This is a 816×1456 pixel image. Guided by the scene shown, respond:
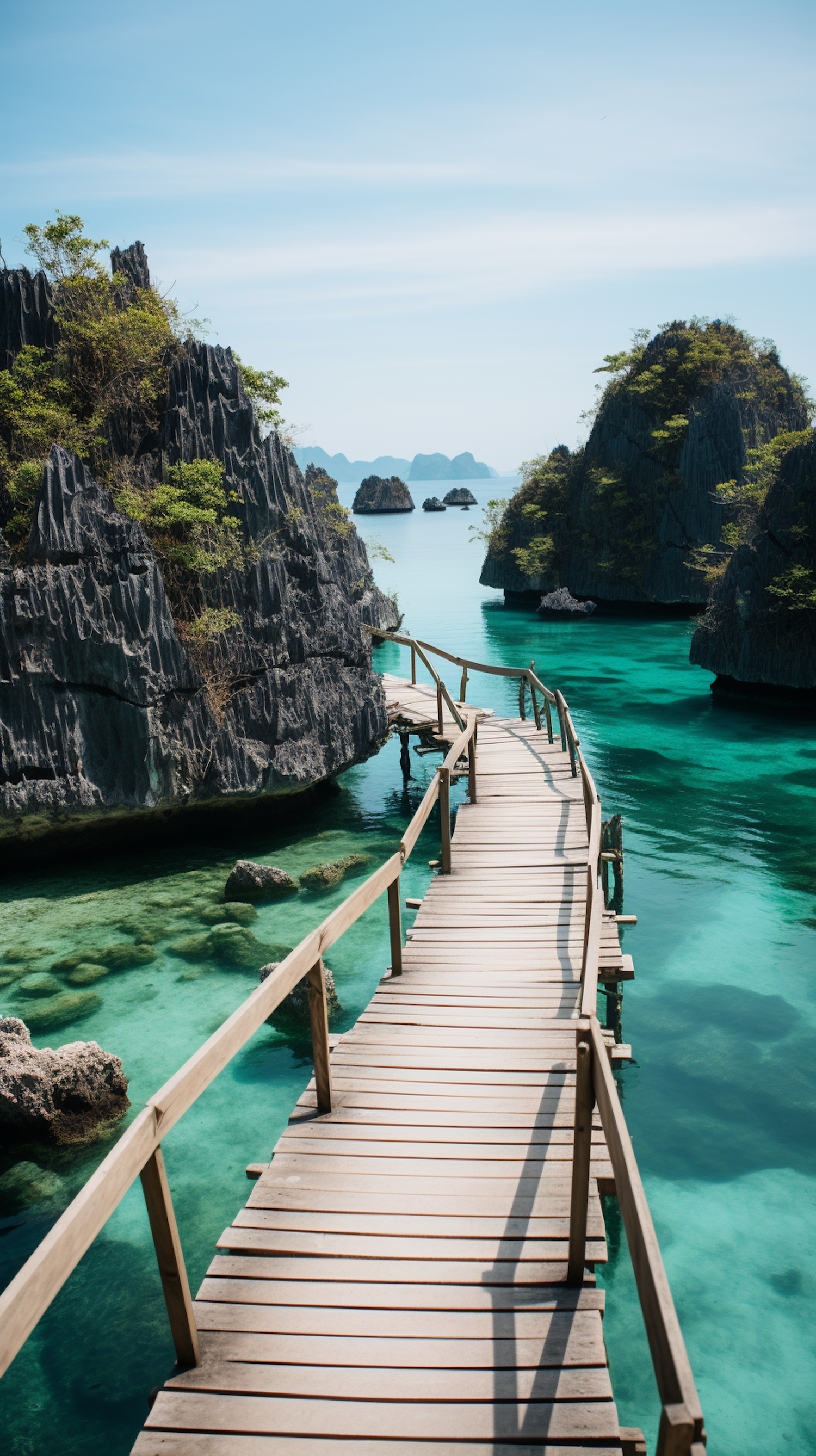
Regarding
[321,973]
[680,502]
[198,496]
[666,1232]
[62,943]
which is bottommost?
[666,1232]

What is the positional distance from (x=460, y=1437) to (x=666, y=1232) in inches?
231

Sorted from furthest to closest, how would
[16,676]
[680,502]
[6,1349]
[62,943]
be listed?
[680,502] → [16,676] → [62,943] → [6,1349]

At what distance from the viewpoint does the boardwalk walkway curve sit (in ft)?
10.8

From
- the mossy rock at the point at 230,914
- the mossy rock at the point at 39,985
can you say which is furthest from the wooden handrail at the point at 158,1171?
the mossy rock at the point at 230,914

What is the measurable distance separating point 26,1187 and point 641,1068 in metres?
6.99

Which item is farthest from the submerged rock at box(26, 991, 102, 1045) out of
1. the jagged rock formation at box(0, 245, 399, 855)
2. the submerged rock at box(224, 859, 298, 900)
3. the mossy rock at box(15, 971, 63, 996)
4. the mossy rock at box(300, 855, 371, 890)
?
the mossy rock at box(300, 855, 371, 890)

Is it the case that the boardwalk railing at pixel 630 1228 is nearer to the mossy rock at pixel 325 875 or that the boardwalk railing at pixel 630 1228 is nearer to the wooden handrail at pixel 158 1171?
the wooden handrail at pixel 158 1171

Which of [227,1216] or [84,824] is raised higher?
[84,824]

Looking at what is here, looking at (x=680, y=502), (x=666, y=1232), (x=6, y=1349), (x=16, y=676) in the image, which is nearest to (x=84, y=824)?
(x=16, y=676)

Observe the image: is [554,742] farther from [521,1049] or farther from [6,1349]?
[6,1349]

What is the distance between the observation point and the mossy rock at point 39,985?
485 inches

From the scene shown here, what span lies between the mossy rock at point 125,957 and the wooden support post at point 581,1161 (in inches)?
409

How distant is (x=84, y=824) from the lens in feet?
53.8

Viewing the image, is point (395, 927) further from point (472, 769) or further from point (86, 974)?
point (86, 974)
